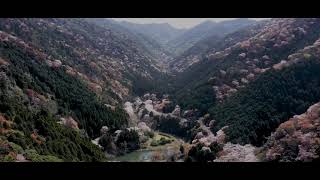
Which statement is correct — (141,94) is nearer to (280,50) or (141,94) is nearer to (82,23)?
(280,50)

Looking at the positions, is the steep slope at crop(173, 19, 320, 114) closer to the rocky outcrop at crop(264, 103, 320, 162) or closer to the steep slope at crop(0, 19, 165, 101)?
the steep slope at crop(0, 19, 165, 101)

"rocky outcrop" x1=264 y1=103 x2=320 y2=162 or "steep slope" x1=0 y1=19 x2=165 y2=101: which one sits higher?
"steep slope" x1=0 y1=19 x2=165 y2=101

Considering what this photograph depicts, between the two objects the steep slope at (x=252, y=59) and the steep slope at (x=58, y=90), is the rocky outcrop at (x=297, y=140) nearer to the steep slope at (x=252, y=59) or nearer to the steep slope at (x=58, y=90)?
the steep slope at (x=58, y=90)

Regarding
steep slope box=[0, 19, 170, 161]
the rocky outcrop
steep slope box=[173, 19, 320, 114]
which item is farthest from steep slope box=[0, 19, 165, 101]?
the rocky outcrop

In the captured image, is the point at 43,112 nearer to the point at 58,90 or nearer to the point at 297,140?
the point at 58,90

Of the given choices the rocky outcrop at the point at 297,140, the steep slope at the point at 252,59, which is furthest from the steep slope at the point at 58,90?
the rocky outcrop at the point at 297,140

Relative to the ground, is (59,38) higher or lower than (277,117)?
higher
